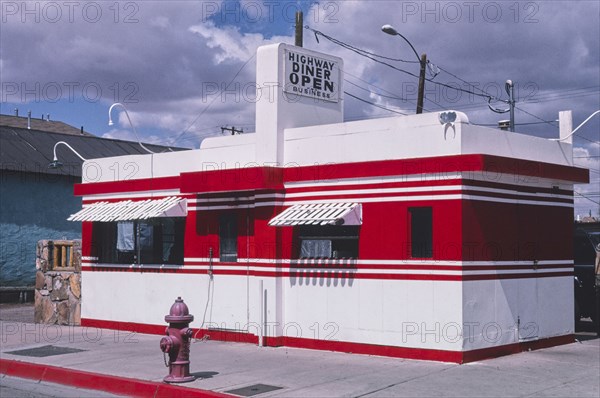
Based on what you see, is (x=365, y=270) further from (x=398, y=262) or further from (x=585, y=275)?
(x=585, y=275)

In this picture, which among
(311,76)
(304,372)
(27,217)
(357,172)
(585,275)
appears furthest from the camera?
(27,217)

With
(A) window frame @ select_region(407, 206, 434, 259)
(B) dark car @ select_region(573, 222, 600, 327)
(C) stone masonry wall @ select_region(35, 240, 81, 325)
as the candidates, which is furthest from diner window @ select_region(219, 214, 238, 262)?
(B) dark car @ select_region(573, 222, 600, 327)

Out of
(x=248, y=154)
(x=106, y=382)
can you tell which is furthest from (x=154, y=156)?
(x=106, y=382)

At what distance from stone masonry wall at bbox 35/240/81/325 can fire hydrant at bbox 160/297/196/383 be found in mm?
8528

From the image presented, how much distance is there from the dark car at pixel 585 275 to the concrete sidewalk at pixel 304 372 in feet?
6.93

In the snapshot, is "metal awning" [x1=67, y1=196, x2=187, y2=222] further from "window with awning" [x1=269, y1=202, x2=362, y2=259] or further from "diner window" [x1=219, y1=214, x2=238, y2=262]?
"window with awning" [x1=269, y1=202, x2=362, y2=259]

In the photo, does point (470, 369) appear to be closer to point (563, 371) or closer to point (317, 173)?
point (563, 371)

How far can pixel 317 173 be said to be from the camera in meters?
14.5

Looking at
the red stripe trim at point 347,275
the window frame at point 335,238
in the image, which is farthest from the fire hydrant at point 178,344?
the window frame at point 335,238

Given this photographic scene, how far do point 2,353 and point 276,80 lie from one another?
23.3 ft

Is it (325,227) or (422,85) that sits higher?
(422,85)

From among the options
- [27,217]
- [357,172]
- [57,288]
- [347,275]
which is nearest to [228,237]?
[347,275]

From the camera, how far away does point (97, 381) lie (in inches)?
459

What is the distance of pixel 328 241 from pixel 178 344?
420cm
